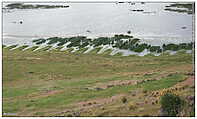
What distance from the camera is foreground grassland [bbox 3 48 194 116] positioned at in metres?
13.3

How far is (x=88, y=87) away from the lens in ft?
51.9

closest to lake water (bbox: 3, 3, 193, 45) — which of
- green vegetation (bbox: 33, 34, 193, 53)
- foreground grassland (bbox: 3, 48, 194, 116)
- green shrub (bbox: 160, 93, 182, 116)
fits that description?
green vegetation (bbox: 33, 34, 193, 53)

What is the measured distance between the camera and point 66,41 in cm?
3878

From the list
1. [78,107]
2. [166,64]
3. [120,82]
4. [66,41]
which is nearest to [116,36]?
[66,41]

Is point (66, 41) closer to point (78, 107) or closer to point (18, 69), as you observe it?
point (18, 69)

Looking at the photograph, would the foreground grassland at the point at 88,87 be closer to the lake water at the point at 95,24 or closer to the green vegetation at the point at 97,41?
the green vegetation at the point at 97,41

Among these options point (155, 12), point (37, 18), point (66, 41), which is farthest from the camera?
point (155, 12)

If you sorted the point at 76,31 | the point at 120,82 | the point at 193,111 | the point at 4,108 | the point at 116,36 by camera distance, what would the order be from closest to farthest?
1. the point at 193,111
2. the point at 4,108
3. the point at 120,82
4. the point at 116,36
5. the point at 76,31

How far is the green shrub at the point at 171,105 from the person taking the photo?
12.4 meters

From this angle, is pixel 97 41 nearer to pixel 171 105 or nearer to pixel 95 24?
pixel 95 24

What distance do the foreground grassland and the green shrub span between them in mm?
354

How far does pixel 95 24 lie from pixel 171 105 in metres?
39.6

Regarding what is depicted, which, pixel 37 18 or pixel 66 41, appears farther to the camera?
pixel 37 18

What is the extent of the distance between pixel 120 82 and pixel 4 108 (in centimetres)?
582
